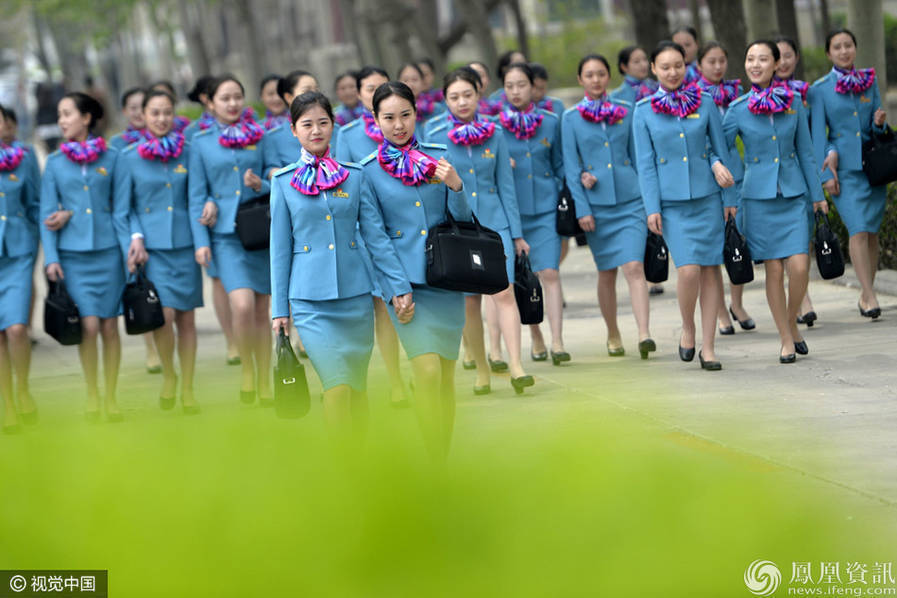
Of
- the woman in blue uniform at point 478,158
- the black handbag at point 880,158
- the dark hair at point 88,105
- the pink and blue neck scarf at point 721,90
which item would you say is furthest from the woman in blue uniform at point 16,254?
the black handbag at point 880,158

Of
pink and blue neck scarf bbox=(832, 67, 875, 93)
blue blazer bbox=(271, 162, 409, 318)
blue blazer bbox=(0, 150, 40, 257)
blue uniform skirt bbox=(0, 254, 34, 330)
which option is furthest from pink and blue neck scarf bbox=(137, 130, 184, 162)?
pink and blue neck scarf bbox=(832, 67, 875, 93)

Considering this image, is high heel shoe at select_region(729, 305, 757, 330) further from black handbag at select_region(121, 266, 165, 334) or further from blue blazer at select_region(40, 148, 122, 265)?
blue blazer at select_region(40, 148, 122, 265)

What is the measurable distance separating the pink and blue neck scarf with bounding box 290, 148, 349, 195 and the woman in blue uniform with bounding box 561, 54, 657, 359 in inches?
149

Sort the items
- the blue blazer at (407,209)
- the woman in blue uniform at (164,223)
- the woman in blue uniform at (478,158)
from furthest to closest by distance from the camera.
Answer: the woman in blue uniform at (164,223) < the woman in blue uniform at (478,158) < the blue blazer at (407,209)

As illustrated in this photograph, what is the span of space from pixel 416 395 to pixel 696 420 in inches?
67.9

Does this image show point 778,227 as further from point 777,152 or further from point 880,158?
point 880,158

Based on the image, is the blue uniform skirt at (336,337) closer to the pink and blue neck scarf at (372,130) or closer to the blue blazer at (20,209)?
the pink and blue neck scarf at (372,130)

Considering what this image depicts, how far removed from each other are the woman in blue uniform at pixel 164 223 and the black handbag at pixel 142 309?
18cm

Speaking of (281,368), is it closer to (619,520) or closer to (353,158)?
(353,158)

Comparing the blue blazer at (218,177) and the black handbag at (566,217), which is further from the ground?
the blue blazer at (218,177)

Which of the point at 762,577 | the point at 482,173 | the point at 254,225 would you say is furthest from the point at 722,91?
the point at 762,577

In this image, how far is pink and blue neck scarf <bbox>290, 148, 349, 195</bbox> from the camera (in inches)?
233

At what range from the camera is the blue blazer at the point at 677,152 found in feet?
28.1

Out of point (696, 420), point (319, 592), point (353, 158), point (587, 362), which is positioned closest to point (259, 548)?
point (319, 592)
